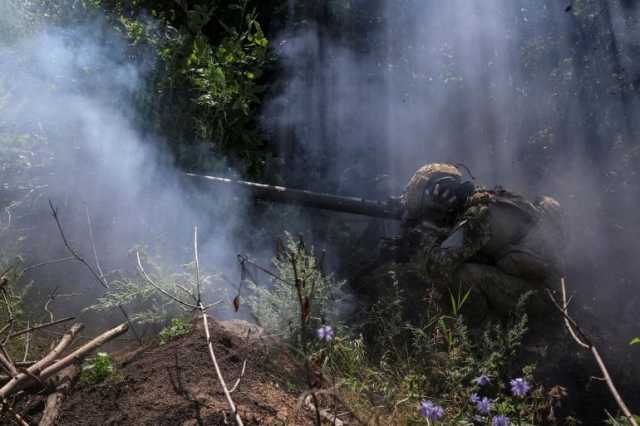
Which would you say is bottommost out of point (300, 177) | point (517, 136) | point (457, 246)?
point (457, 246)

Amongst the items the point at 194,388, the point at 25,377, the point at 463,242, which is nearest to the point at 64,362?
the point at 25,377

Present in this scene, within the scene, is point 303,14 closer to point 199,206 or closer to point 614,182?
point 199,206

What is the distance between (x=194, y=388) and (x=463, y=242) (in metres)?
2.38

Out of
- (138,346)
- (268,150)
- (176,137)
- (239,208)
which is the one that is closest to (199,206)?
(239,208)

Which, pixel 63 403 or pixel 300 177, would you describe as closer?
pixel 63 403

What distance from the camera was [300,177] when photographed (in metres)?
6.43

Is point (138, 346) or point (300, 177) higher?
point (300, 177)

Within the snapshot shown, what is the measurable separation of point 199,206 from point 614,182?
4.08 meters

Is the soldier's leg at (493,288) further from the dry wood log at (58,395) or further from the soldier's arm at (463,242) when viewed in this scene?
the dry wood log at (58,395)

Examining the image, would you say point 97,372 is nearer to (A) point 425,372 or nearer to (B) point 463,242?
(A) point 425,372

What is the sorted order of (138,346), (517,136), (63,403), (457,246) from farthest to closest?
(517,136), (457,246), (138,346), (63,403)

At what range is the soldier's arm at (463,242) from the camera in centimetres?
415

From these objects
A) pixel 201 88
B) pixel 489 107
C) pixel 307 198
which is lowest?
pixel 307 198

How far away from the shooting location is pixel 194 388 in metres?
2.70
